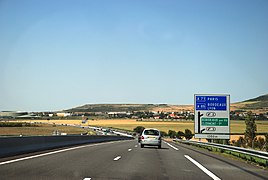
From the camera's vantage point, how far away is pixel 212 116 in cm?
3947

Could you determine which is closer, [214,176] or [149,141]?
[214,176]

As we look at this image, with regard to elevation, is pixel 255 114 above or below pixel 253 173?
above

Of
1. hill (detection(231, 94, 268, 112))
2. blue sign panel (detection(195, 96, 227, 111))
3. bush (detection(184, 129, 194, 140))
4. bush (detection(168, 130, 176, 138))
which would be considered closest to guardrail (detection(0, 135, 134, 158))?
blue sign panel (detection(195, 96, 227, 111))

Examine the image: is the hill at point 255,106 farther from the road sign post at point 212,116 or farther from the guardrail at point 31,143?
the guardrail at point 31,143

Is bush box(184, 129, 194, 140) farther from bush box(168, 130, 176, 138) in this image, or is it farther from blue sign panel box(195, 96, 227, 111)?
blue sign panel box(195, 96, 227, 111)

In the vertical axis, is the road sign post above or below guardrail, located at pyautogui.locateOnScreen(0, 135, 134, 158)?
above

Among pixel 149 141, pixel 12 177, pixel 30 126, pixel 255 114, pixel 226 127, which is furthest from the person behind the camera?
pixel 255 114

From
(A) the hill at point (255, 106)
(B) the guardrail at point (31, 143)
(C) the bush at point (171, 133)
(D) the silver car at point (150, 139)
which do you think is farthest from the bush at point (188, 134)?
(D) the silver car at point (150, 139)

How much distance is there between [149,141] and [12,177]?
21405 millimetres

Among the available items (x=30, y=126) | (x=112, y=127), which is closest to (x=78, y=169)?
(x=30, y=126)

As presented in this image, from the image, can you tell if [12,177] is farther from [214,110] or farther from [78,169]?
[214,110]

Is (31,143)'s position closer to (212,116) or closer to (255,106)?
(212,116)

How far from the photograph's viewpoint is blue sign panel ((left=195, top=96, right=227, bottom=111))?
130 feet

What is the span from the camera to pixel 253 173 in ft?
46.4
